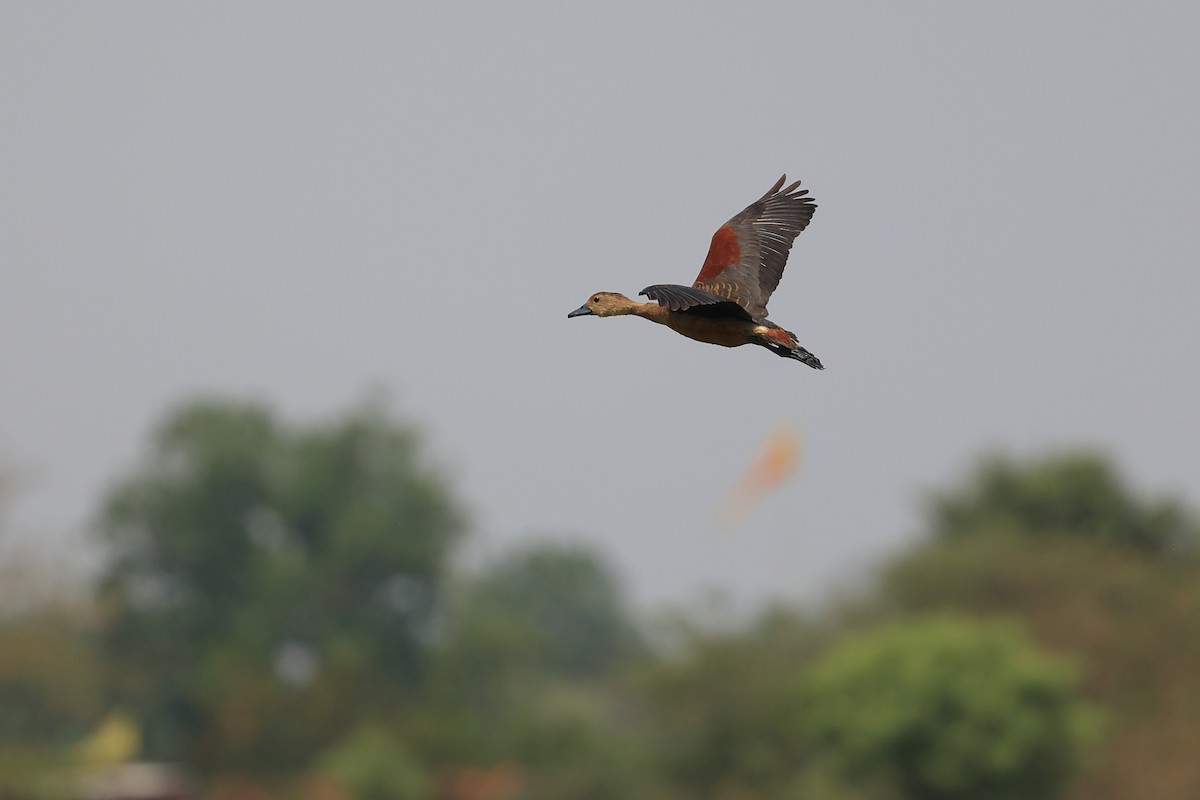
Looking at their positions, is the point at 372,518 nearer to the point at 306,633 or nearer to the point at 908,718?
the point at 306,633

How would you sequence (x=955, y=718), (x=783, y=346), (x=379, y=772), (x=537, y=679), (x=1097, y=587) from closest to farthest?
(x=783, y=346) < (x=955, y=718) < (x=1097, y=587) < (x=379, y=772) < (x=537, y=679)

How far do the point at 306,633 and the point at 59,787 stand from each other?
87.1 ft

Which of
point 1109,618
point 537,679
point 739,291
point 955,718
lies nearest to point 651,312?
point 739,291

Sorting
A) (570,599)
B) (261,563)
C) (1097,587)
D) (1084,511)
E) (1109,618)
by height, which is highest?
(570,599)

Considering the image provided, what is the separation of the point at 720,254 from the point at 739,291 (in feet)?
1.73

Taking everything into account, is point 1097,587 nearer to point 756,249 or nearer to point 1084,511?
point 1084,511

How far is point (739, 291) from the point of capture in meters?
9.15

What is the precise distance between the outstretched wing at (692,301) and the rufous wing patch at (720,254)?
142cm

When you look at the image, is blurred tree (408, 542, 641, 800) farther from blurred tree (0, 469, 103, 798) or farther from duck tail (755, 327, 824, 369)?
duck tail (755, 327, 824, 369)

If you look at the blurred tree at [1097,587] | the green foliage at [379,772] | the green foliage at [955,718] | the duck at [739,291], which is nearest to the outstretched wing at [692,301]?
the duck at [739,291]

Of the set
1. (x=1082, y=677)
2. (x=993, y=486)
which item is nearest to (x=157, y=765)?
(x=993, y=486)

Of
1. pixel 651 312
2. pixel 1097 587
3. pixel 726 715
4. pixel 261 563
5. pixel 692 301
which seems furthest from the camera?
pixel 261 563

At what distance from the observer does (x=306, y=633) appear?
68438 mm

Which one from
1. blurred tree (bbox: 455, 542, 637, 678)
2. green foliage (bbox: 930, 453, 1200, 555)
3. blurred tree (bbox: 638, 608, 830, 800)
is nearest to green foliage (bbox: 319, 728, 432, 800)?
blurred tree (bbox: 638, 608, 830, 800)
